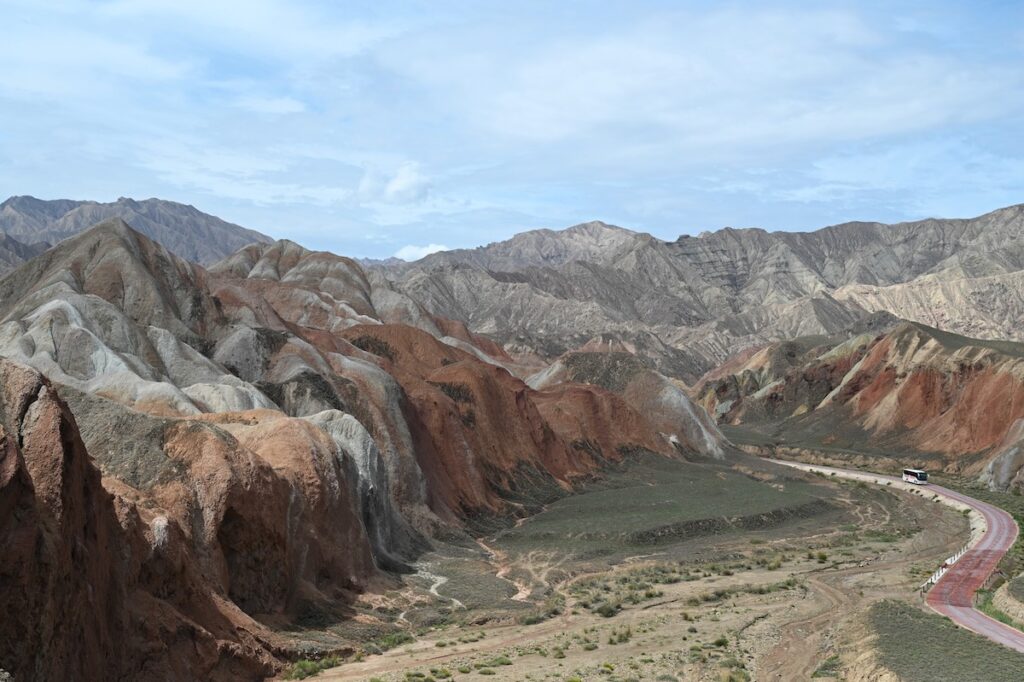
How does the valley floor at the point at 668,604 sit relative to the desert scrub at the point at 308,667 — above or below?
below

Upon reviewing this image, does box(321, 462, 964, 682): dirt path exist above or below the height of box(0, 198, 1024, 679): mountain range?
below

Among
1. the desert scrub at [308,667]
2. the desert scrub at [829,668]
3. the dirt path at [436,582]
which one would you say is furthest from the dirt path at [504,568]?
the desert scrub at [829,668]

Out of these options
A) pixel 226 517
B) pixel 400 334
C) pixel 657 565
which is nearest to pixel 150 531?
pixel 226 517

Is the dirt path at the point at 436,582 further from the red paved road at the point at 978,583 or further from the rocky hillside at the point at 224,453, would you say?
the red paved road at the point at 978,583

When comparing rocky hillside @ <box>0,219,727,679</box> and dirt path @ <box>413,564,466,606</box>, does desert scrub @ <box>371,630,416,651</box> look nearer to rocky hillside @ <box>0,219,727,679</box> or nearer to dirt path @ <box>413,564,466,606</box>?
rocky hillside @ <box>0,219,727,679</box>

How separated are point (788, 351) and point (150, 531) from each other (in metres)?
162

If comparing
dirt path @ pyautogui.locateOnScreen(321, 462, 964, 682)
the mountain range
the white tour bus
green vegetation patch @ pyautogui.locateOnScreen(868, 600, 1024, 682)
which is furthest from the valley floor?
the white tour bus

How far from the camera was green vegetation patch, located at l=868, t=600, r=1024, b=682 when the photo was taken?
28453mm

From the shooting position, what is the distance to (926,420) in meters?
118

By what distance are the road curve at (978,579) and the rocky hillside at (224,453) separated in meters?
23.6

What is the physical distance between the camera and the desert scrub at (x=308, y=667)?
2883 centimetres

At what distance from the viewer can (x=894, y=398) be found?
12481cm

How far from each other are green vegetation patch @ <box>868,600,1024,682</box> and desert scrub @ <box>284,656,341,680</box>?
1734 cm

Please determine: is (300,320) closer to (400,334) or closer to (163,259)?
(400,334)
